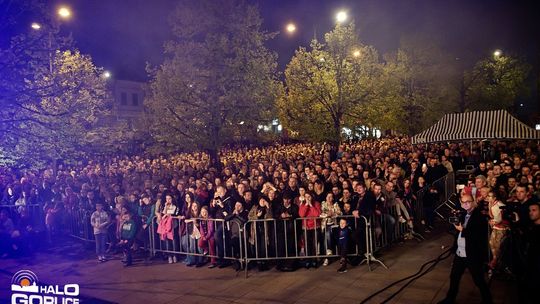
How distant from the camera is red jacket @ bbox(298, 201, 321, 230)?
28.6 ft

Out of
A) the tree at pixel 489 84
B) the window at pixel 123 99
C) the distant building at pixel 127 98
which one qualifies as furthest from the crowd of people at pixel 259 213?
the window at pixel 123 99

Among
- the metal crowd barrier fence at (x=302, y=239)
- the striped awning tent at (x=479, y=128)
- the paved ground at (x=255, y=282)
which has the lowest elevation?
the paved ground at (x=255, y=282)

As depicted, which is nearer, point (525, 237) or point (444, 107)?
point (525, 237)

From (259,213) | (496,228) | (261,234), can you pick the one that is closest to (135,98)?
(259,213)

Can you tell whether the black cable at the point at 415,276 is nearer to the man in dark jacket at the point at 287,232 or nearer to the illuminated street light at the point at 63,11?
the man in dark jacket at the point at 287,232

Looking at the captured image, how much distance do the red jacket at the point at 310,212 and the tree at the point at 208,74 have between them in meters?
8.97

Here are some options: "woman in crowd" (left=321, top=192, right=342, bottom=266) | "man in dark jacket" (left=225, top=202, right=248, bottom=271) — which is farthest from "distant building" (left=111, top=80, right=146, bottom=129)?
"woman in crowd" (left=321, top=192, right=342, bottom=266)

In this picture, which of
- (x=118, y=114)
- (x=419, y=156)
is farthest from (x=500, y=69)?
(x=118, y=114)

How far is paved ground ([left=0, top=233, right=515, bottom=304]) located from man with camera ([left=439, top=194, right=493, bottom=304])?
0.59 m

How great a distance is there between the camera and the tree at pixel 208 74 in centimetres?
1680

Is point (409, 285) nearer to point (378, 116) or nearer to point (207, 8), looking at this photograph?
point (207, 8)

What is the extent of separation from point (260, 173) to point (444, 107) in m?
21.1

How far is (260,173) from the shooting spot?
45.6 feet

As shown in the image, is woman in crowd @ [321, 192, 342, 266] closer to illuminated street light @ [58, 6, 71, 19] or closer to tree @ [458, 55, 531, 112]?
illuminated street light @ [58, 6, 71, 19]
